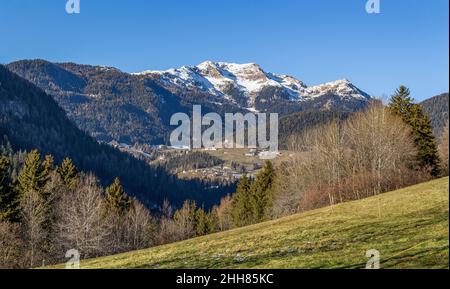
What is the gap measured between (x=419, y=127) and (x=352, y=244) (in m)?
57.0

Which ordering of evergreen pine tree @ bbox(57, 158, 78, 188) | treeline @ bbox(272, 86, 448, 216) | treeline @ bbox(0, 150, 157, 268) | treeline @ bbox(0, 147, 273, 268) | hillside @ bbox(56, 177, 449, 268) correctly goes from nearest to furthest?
1. hillside @ bbox(56, 177, 449, 268)
2. treeline @ bbox(0, 150, 157, 268)
3. treeline @ bbox(0, 147, 273, 268)
4. treeline @ bbox(272, 86, 448, 216)
5. evergreen pine tree @ bbox(57, 158, 78, 188)

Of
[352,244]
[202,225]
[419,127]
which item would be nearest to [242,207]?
[202,225]

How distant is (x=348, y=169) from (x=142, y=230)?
42.7m

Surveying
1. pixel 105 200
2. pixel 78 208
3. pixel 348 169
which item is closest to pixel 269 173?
pixel 348 169

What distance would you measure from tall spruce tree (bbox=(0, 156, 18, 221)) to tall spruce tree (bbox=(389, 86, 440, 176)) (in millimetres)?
59160

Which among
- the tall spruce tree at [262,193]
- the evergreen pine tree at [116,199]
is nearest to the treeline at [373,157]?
the tall spruce tree at [262,193]

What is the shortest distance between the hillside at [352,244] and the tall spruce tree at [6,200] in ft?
123

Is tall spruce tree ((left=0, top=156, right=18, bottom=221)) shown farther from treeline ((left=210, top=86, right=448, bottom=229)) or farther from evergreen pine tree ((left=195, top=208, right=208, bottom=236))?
evergreen pine tree ((left=195, top=208, right=208, bottom=236))

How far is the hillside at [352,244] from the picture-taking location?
70.9ft

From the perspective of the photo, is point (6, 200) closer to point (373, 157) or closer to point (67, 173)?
point (67, 173)

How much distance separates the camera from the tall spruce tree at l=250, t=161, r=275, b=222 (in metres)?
101

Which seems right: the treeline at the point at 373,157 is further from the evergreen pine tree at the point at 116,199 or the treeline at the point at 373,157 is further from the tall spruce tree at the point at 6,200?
the tall spruce tree at the point at 6,200

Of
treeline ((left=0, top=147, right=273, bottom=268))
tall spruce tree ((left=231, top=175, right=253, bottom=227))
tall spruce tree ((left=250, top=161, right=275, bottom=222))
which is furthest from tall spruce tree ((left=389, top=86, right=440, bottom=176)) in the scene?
treeline ((left=0, top=147, right=273, bottom=268))
